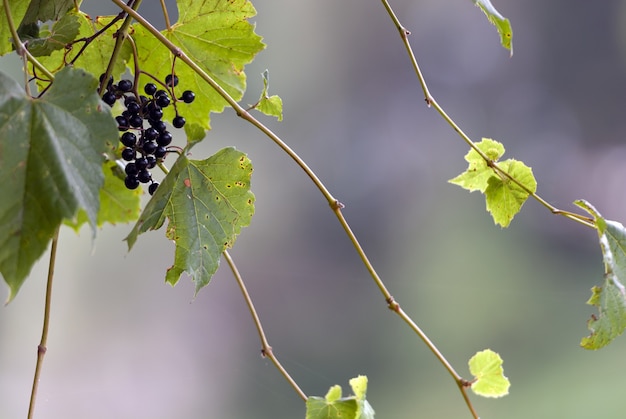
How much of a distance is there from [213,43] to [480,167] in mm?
235

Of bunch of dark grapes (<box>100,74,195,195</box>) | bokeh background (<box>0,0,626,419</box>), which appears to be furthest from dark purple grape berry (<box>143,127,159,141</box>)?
bokeh background (<box>0,0,626,419</box>)

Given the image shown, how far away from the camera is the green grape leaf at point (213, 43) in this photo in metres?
0.49

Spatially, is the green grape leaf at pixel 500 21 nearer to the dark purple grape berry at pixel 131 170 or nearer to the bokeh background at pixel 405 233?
the dark purple grape berry at pixel 131 170

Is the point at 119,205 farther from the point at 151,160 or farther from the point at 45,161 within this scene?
the point at 45,161

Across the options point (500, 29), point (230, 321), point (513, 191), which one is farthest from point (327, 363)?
point (500, 29)

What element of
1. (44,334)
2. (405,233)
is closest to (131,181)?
(44,334)

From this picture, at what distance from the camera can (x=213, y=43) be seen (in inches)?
19.4

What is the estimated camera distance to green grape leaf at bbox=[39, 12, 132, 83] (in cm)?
47

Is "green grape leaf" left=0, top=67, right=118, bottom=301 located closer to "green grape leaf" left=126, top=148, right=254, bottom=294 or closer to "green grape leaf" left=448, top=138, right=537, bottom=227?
"green grape leaf" left=126, top=148, right=254, bottom=294

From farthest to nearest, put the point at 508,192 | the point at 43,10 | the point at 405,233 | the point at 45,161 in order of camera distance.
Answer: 1. the point at 405,233
2. the point at 508,192
3. the point at 43,10
4. the point at 45,161

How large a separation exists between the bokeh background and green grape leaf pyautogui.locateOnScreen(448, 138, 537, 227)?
4.33ft

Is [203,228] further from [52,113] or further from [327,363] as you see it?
[327,363]

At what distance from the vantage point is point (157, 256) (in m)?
1.84

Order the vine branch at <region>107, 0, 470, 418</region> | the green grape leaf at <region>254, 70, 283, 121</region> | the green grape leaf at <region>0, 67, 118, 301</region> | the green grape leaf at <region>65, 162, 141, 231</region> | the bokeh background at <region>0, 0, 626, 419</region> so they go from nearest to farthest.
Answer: the green grape leaf at <region>0, 67, 118, 301</region>, the vine branch at <region>107, 0, 470, 418</region>, the green grape leaf at <region>254, 70, 283, 121</region>, the green grape leaf at <region>65, 162, 141, 231</region>, the bokeh background at <region>0, 0, 626, 419</region>
